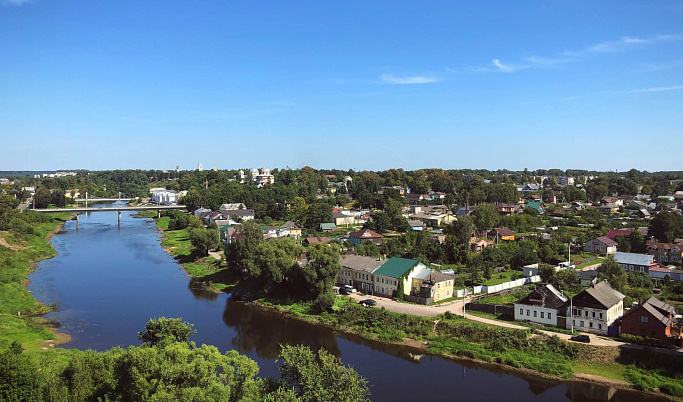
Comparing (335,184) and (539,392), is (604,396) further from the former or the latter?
(335,184)

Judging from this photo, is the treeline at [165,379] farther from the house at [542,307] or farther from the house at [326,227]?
the house at [326,227]

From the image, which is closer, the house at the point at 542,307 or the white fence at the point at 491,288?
the house at the point at 542,307

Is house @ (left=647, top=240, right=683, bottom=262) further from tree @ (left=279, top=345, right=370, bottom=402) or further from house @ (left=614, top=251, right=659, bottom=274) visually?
tree @ (left=279, top=345, right=370, bottom=402)

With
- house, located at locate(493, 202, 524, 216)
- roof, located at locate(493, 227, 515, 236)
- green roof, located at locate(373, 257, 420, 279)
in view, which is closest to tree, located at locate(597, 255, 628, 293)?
green roof, located at locate(373, 257, 420, 279)

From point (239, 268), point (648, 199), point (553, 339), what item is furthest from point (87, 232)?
point (648, 199)

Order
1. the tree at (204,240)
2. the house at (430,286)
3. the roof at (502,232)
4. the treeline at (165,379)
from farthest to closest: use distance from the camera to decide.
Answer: the roof at (502,232) → the tree at (204,240) → the house at (430,286) → the treeline at (165,379)

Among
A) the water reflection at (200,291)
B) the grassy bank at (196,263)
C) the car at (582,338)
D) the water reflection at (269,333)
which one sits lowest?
the water reflection at (269,333)

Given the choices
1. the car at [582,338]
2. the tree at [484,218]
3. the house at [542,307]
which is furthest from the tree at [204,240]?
the car at [582,338]

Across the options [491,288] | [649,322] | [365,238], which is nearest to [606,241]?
[491,288]
